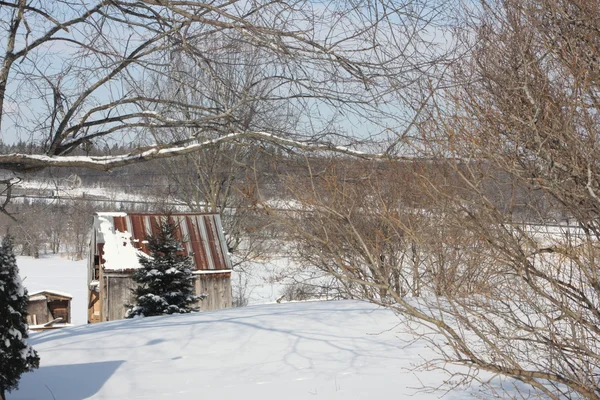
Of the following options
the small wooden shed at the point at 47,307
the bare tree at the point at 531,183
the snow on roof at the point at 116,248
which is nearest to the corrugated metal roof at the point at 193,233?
the snow on roof at the point at 116,248

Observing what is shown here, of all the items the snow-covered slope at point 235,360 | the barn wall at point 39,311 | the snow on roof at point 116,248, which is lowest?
the barn wall at point 39,311

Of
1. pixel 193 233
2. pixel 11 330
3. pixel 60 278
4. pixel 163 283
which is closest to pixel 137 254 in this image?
pixel 193 233

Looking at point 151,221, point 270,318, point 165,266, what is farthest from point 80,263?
point 270,318

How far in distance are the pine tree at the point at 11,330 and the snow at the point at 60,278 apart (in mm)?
22968

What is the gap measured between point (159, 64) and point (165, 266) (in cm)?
925

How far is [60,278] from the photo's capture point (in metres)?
42.9

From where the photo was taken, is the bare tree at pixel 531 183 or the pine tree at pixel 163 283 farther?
the pine tree at pixel 163 283

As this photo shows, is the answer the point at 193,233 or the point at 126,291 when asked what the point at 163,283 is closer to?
the point at 126,291

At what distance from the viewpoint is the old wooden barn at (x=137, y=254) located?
55.5ft

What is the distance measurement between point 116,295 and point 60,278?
28534 millimetres

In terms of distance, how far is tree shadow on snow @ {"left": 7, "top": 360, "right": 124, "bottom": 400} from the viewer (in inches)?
223

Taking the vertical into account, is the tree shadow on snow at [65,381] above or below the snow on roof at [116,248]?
below

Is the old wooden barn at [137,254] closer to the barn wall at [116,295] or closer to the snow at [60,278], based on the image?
the barn wall at [116,295]

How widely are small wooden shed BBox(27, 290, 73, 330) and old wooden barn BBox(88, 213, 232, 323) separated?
9.73ft
